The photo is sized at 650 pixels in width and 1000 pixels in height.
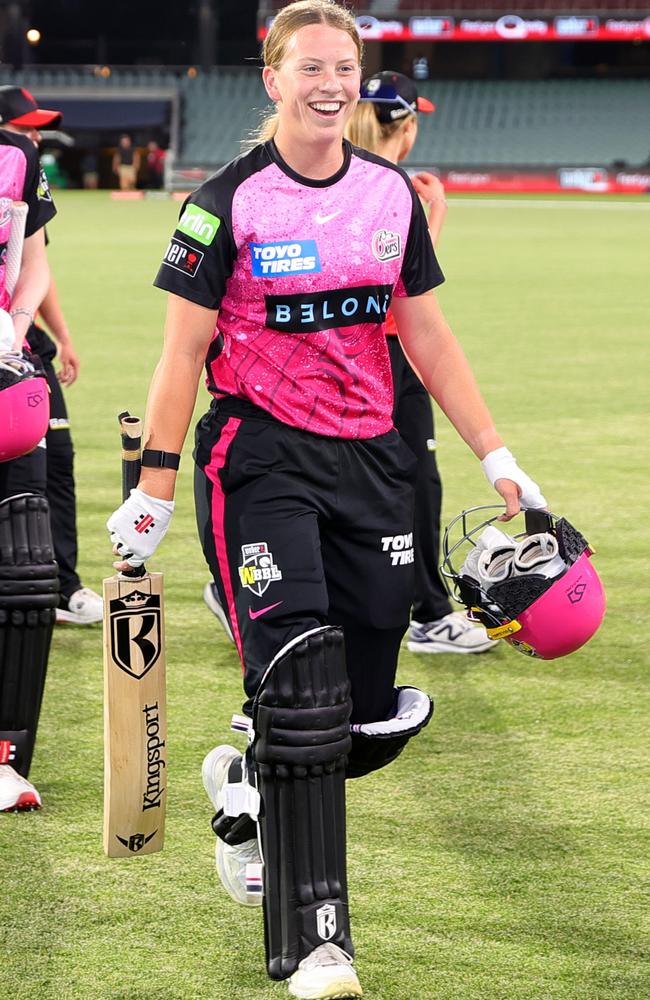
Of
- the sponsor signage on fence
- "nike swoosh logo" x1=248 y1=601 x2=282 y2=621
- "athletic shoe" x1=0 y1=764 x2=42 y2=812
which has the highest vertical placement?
"nike swoosh logo" x1=248 y1=601 x2=282 y2=621

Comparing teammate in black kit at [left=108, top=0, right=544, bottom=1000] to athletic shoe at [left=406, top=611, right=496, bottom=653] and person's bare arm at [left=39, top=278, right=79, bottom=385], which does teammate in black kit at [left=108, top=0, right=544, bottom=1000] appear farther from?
person's bare arm at [left=39, top=278, right=79, bottom=385]

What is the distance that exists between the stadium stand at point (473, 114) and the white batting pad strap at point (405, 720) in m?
50.7

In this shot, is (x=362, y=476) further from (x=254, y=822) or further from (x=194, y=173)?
(x=194, y=173)

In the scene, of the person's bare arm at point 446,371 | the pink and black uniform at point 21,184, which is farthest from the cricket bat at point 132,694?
the pink and black uniform at point 21,184

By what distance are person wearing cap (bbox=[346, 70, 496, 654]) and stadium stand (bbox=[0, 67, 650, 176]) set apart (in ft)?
158

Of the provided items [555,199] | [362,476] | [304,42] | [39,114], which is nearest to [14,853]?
[362,476]

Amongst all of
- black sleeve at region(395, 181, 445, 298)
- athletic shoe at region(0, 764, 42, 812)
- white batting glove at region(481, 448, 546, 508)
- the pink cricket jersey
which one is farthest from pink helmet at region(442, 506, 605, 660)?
athletic shoe at region(0, 764, 42, 812)

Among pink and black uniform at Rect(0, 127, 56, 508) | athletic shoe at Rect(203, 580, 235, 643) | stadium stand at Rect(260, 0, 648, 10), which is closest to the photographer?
pink and black uniform at Rect(0, 127, 56, 508)

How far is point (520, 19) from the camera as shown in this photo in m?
53.4

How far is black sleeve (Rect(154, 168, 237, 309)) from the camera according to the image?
350cm

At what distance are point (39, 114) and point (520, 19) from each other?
168 ft

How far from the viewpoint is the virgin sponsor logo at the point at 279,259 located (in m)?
3.53

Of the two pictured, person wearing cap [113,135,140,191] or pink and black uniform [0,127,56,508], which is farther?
person wearing cap [113,135,140,191]

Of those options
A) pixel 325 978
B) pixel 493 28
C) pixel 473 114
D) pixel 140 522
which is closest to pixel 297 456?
pixel 140 522
